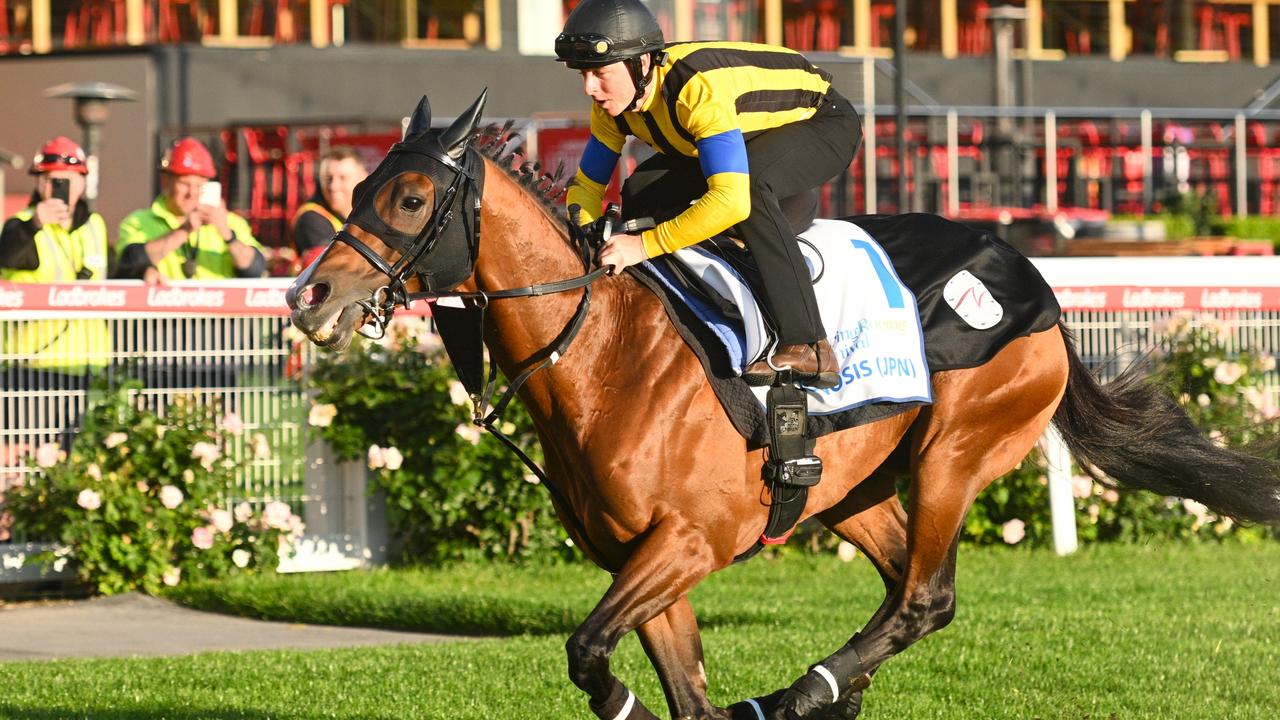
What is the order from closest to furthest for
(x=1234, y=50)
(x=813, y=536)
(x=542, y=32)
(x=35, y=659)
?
(x=35, y=659) < (x=813, y=536) < (x=542, y=32) < (x=1234, y=50)

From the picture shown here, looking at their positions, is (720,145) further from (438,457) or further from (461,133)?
(438,457)

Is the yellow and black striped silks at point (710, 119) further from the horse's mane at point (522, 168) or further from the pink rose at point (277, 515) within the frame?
the pink rose at point (277, 515)

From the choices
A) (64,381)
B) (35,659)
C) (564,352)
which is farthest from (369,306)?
(64,381)

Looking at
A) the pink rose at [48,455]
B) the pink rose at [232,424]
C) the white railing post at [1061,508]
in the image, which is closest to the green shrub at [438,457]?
the white railing post at [1061,508]

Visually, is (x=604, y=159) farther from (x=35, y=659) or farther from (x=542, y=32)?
(x=542, y=32)

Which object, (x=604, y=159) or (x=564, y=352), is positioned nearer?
(x=564, y=352)

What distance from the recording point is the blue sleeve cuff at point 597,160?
527 centimetres

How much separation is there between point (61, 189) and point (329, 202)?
54.2 inches

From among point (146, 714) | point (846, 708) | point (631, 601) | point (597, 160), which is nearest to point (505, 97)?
point (146, 714)

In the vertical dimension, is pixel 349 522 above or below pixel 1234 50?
below

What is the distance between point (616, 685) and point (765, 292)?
3.75ft

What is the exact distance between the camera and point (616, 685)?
4.63 metres

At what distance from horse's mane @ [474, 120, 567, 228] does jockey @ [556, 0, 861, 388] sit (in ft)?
0.75

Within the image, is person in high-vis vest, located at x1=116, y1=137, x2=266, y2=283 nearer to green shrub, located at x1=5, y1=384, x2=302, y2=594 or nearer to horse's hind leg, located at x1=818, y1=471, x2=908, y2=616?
green shrub, located at x1=5, y1=384, x2=302, y2=594
